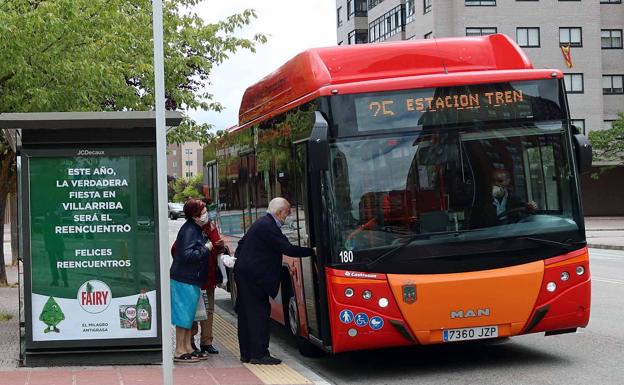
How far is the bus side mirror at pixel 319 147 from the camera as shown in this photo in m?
8.23

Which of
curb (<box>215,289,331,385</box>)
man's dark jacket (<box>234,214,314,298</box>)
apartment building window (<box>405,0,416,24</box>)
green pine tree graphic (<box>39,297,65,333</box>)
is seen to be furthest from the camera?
apartment building window (<box>405,0,416,24</box>)

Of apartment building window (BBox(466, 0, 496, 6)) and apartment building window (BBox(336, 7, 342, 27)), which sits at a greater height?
apartment building window (BBox(336, 7, 342, 27))

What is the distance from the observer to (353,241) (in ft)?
28.0

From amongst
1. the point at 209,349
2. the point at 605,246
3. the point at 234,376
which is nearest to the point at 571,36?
the point at 605,246

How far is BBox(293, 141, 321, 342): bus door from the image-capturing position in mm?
8977

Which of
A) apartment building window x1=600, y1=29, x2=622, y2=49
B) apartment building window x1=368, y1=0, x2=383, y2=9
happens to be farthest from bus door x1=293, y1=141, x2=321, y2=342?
apartment building window x1=368, y1=0, x2=383, y2=9

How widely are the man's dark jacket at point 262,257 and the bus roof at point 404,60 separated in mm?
1326

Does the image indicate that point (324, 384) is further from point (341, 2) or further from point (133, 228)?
point (341, 2)

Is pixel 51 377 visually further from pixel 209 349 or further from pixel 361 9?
pixel 361 9

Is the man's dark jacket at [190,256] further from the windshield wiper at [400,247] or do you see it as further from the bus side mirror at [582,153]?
the bus side mirror at [582,153]

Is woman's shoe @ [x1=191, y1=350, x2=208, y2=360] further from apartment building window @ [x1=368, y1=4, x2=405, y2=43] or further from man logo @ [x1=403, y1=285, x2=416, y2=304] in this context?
apartment building window @ [x1=368, y1=4, x2=405, y2=43]

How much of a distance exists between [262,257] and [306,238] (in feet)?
1.66

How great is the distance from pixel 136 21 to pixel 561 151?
7674 millimetres

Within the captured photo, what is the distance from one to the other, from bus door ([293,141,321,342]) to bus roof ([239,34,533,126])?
673mm
